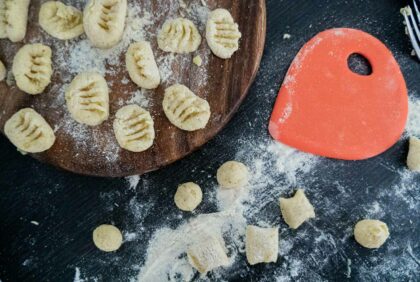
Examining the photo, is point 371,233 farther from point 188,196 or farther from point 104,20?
point 104,20

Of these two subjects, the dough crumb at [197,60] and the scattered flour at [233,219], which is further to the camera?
the scattered flour at [233,219]

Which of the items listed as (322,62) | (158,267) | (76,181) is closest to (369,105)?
(322,62)

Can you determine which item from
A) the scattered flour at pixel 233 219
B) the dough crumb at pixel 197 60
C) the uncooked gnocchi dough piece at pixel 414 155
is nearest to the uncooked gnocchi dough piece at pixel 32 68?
the dough crumb at pixel 197 60

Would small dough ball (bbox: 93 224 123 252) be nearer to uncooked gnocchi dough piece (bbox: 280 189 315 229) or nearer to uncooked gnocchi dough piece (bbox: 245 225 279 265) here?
uncooked gnocchi dough piece (bbox: 245 225 279 265)

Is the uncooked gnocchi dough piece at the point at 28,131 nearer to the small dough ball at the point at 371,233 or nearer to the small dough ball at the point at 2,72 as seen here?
the small dough ball at the point at 2,72

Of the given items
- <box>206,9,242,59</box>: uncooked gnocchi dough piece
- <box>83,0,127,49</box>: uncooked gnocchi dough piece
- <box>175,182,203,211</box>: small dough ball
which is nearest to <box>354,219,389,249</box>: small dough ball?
<box>175,182,203,211</box>: small dough ball

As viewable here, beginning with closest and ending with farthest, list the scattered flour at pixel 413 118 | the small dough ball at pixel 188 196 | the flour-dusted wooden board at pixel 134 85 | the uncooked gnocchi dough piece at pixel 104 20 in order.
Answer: the uncooked gnocchi dough piece at pixel 104 20, the flour-dusted wooden board at pixel 134 85, the small dough ball at pixel 188 196, the scattered flour at pixel 413 118
